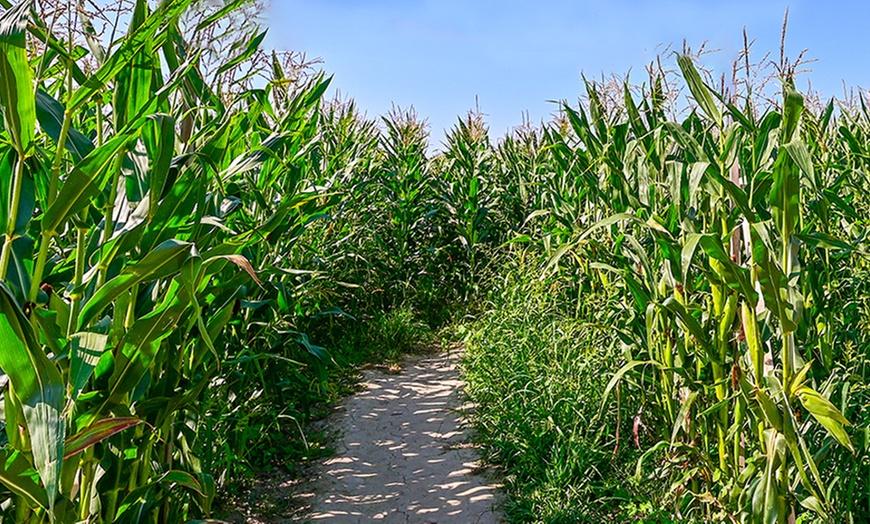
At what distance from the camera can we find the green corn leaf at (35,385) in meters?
0.92

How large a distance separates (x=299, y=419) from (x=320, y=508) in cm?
88

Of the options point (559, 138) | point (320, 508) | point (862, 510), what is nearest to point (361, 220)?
point (559, 138)

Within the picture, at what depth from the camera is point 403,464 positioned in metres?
3.26

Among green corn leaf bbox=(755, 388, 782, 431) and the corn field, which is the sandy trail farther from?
green corn leaf bbox=(755, 388, 782, 431)

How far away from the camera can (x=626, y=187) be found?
235 centimetres

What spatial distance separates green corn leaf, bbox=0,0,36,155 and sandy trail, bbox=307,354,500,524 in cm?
211

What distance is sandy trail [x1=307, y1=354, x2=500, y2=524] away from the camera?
277 cm

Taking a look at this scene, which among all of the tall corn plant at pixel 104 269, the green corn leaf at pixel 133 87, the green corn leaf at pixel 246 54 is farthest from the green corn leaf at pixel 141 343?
the green corn leaf at pixel 246 54

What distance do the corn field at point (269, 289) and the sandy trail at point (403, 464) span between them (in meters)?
0.26

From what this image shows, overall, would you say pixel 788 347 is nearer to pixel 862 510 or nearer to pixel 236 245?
pixel 862 510

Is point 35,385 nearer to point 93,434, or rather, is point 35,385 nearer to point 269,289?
point 93,434

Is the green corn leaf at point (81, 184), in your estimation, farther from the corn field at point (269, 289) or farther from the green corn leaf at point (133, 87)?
the green corn leaf at point (133, 87)

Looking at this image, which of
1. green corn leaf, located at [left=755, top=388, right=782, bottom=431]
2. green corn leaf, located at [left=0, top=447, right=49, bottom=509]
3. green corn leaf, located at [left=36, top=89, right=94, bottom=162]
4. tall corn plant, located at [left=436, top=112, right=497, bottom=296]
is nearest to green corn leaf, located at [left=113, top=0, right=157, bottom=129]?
green corn leaf, located at [left=36, top=89, right=94, bottom=162]

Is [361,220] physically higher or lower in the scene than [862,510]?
higher
